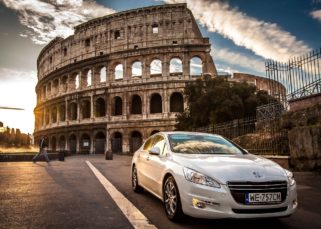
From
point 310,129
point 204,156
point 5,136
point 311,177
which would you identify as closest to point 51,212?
point 204,156

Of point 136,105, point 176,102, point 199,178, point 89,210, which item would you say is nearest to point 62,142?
point 136,105

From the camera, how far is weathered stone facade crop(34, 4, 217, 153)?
36.4m

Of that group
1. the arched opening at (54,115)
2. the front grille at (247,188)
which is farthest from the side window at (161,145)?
the arched opening at (54,115)

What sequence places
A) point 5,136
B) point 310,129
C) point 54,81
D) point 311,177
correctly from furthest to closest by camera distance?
point 5,136 < point 54,81 < point 310,129 < point 311,177

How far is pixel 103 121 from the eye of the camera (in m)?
38.0

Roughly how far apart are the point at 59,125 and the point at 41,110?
8.72 meters

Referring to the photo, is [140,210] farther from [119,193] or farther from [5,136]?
[5,136]

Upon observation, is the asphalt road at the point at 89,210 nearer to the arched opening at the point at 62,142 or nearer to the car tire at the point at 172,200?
the car tire at the point at 172,200

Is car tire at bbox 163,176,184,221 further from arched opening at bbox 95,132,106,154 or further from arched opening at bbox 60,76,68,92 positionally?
arched opening at bbox 60,76,68,92

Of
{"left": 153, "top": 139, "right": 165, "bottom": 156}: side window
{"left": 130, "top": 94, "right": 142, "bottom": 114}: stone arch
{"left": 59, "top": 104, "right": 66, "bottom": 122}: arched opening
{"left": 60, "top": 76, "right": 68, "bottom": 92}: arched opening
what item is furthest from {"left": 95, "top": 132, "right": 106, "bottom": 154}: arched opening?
{"left": 153, "top": 139, "right": 165, "bottom": 156}: side window

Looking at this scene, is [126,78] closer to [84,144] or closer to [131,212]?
[84,144]

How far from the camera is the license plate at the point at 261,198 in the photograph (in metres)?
3.61

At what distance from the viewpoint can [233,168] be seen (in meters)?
3.93

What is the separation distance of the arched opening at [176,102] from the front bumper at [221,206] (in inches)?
1278
